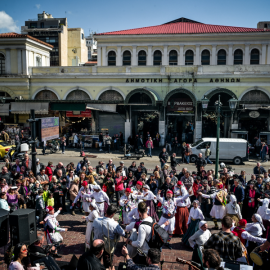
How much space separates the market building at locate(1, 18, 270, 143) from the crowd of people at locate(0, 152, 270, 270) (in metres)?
13.3

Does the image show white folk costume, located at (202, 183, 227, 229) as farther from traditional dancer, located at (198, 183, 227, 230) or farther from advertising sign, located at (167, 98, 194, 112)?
advertising sign, located at (167, 98, 194, 112)

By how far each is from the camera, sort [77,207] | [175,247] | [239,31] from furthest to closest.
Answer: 1. [239,31]
2. [77,207]
3. [175,247]

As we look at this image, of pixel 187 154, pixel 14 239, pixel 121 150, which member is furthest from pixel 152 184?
pixel 121 150

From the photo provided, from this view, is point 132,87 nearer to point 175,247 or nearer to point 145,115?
point 145,115

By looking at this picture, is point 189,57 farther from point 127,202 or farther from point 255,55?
point 127,202

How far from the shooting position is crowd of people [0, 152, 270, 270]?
18.6 feet

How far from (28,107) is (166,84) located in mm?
13421

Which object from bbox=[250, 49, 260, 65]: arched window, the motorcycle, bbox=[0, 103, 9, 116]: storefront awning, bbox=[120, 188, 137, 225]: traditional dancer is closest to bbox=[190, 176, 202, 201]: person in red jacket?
bbox=[120, 188, 137, 225]: traditional dancer

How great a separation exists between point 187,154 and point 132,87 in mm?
9511

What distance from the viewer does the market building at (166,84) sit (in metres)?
24.9

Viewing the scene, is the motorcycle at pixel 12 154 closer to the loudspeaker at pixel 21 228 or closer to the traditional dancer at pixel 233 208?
the loudspeaker at pixel 21 228

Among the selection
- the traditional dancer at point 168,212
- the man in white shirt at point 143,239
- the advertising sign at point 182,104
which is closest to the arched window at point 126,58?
the advertising sign at point 182,104

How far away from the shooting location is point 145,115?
2939cm

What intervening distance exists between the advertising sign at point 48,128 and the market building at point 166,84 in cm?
1293
